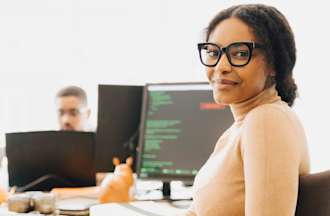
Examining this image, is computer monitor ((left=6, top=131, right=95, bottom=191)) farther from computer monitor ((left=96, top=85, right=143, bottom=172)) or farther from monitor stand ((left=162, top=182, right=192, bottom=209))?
monitor stand ((left=162, top=182, right=192, bottom=209))

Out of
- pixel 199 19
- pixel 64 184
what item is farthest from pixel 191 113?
pixel 199 19

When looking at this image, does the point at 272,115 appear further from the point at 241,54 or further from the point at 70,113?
the point at 70,113

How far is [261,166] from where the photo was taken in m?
0.94

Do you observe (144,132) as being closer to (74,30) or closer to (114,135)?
(114,135)

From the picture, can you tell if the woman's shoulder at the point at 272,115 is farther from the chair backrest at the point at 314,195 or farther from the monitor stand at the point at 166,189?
the monitor stand at the point at 166,189

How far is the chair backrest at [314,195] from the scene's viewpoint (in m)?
0.94

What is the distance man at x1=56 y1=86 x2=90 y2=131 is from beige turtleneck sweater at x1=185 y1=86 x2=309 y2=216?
1.65 metres

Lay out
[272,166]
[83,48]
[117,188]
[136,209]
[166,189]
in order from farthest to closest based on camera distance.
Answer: [83,48] < [166,189] < [117,188] < [136,209] < [272,166]

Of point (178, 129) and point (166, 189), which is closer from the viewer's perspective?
point (178, 129)

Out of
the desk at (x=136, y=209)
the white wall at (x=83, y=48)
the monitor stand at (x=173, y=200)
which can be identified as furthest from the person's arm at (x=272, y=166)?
the white wall at (x=83, y=48)

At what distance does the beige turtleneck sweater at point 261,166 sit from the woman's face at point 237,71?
3 centimetres

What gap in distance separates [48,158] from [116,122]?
326 millimetres

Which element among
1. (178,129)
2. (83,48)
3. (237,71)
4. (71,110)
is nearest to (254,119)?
(237,71)

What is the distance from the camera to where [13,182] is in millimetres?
1989
